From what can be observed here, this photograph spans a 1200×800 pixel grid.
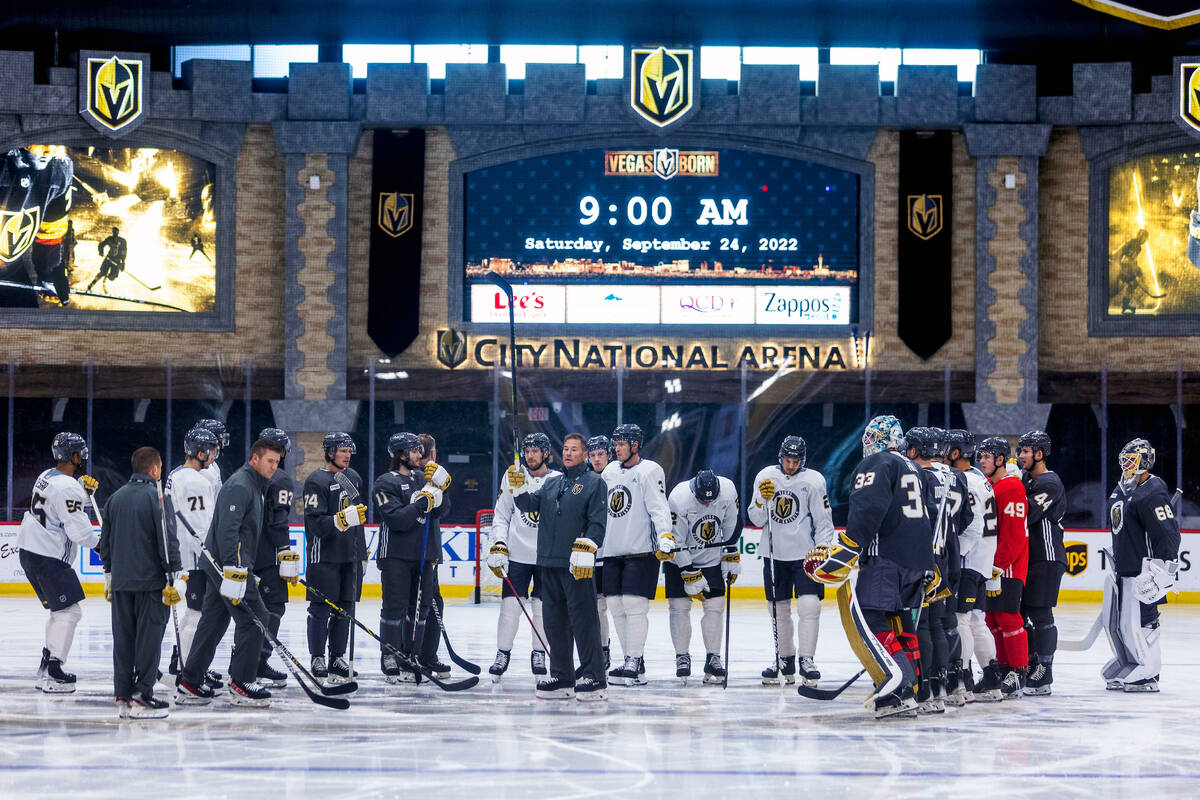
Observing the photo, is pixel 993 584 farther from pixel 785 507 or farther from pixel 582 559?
pixel 582 559

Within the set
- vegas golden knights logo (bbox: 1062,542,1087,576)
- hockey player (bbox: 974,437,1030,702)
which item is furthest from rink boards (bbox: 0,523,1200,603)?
hockey player (bbox: 974,437,1030,702)

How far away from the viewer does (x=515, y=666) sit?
1142 centimetres

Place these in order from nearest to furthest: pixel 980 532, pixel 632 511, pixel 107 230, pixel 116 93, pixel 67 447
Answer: pixel 980 532 → pixel 67 447 → pixel 632 511 → pixel 116 93 → pixel 107 230

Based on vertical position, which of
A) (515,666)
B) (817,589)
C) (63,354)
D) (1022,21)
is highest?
(1022,21)

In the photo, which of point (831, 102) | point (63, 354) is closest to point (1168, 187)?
point (831, 102)

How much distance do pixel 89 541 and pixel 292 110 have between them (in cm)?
1592

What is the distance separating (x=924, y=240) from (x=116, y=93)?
13590 mm

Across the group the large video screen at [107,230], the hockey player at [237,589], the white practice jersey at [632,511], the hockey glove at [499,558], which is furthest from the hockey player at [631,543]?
the large video screen at [107,230]

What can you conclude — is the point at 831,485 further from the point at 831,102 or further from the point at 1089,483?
the point at 831,102

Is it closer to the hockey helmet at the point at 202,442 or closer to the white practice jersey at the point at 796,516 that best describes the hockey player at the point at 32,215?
the hockey helmet at the point at 202,442

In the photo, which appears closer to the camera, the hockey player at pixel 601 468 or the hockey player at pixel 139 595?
the hockey player at pixel 139 595

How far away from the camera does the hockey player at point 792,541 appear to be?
10.4m

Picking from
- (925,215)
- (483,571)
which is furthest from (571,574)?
(925,215)

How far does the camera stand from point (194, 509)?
33.4 feet
